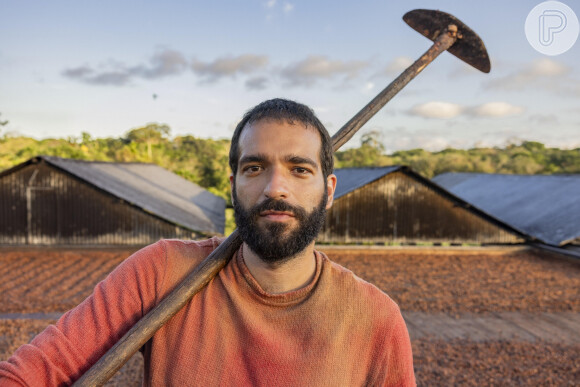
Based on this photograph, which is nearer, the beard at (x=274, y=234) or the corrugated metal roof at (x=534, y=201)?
the beard at (x=274, y=234)

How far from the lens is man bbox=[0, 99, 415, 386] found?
150 centimetres

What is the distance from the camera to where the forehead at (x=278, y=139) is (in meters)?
1.58

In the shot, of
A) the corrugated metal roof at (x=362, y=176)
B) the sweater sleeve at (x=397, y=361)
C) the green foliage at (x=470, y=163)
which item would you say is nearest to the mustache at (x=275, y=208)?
the sweater sleeve at (x=397, y=361)

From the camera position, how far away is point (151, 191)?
60.1ft

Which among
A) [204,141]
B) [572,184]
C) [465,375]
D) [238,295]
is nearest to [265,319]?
[238,295]

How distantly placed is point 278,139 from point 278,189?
0.62ft

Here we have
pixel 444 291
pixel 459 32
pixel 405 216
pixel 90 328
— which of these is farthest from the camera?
pixel 405 216

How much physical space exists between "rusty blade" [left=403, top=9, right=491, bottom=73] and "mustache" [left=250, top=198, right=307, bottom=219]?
1.52 meters

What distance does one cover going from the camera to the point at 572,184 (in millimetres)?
19125

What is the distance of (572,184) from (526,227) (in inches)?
136

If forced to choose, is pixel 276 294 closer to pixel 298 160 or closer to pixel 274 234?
pixel 274 234

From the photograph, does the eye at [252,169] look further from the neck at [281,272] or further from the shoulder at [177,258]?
the shoulder at [177,258]

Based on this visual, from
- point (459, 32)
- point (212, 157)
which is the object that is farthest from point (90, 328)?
point (212, 157)

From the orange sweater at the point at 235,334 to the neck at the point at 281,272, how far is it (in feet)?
0.14
